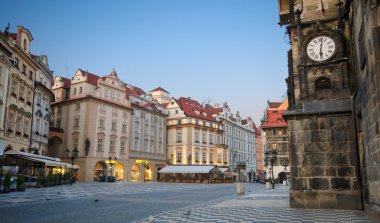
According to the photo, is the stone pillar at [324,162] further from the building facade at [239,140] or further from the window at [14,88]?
the building facade at [239,140]

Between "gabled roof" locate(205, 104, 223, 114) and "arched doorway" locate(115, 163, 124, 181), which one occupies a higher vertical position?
"gabled roof" locate(205, 104, 223, 114)

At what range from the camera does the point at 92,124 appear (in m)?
51.2

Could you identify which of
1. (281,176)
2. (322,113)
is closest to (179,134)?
(281,176)

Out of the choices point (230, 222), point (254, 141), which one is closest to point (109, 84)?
point (230, 222)

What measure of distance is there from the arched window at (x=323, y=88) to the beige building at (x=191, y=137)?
5534 cm

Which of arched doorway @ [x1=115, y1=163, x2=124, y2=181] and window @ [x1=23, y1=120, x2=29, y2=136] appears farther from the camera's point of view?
arched doorway @ [x1=115, y1=163, x2=124, y2=181]

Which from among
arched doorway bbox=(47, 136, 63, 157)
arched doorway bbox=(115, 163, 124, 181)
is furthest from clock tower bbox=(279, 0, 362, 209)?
arched doorway bbox=(47, 136, 63, 157)

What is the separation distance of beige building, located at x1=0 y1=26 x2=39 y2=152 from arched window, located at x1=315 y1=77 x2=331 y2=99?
25.7m

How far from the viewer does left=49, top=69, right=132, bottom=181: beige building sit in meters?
50.7

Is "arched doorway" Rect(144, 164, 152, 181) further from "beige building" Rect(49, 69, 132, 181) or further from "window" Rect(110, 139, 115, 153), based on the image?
"window" Rect(110, 139, 115, 153)

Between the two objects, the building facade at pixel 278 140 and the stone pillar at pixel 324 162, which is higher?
the building facade at pixel 278 140

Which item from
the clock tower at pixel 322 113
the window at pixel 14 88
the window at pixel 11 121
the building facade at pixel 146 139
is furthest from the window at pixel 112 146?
the clock tower at pixel 322 113

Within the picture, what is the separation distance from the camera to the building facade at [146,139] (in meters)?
59.0

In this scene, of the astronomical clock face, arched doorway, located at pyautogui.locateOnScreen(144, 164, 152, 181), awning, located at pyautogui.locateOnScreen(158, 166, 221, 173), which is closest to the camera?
the astronomical clock face
